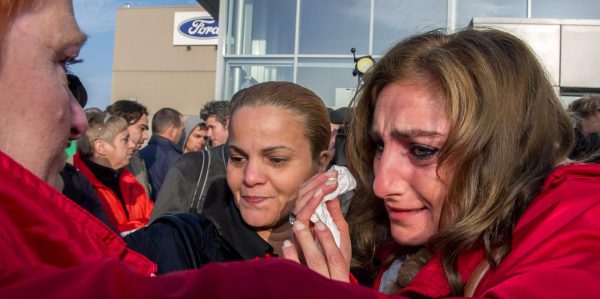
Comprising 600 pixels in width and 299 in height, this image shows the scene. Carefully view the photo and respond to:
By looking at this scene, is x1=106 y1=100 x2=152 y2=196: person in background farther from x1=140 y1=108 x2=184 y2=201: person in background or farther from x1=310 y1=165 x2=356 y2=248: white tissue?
x1=310 y1=165 x2=356 y2=248: white tissue

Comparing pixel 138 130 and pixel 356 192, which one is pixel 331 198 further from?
pixel 138 130

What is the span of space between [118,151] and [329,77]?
6046 millimetres

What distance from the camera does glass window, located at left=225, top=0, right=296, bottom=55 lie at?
34.7ft

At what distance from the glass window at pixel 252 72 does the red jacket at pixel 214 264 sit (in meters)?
9.23

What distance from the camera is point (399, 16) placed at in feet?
33.4

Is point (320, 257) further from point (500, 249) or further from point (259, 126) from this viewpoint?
point (259, 126)

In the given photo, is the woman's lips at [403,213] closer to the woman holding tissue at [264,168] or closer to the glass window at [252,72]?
the woman holding tissue at [264,168]

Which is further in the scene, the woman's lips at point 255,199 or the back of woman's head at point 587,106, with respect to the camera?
the back of woman's head at point 587,106

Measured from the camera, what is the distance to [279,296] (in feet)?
1.92

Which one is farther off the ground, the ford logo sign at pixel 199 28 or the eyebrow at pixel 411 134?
the ford logo sign at pixel 199 28

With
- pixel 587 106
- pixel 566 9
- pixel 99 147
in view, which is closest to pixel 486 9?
pixel 566 9

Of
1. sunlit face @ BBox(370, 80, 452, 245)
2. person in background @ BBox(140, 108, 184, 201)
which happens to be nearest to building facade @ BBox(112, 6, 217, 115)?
person in background @ BBox(140, 108, 184, 201)

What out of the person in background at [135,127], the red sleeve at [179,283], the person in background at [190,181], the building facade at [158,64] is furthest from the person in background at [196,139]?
the building facade at [158,64]

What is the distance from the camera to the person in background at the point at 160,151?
563 centimetres
